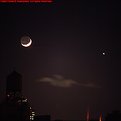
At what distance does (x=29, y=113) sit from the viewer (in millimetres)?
82312

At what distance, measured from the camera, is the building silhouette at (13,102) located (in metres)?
74.8

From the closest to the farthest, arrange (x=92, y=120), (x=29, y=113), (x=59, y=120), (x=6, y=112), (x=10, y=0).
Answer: (x=10, y=0)
(x=6, y=112)
(x=29, y=113)
(x=59, y=120)
(x=92, y=120)

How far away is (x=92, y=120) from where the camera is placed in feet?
328

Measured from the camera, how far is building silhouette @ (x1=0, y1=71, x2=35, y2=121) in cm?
7475

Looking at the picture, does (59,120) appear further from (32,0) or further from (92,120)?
(32,0)

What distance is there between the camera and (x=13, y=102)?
76.1 metres

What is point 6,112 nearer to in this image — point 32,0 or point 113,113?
point 113,113

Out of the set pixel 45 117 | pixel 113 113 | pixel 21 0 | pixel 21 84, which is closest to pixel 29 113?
pixel 45 117

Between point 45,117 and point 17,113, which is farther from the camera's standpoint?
point 45,117

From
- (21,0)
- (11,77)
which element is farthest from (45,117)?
(21,0)

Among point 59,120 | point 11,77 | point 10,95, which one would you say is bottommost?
point 59,120

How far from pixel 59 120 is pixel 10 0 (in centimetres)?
6823

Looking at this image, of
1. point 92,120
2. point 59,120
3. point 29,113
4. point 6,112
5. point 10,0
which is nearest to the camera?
point 10,0

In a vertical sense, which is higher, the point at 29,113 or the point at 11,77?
the point at 11,77
